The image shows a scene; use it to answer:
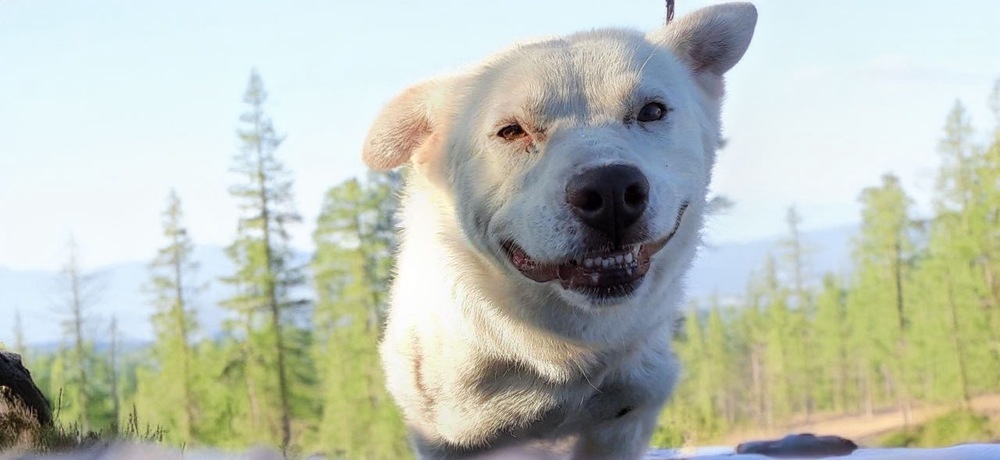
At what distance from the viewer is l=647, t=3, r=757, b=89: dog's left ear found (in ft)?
11.1

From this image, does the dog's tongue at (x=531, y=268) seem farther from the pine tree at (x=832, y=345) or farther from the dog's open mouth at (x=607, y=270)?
the pine tree at (x=832, y=345)

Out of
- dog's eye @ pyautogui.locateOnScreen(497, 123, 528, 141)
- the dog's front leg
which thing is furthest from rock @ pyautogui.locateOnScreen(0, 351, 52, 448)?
dog's eye @ pyautogui.locateOnScreen(497, 123, 528, 141)

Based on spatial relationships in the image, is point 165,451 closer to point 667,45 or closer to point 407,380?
point 407,380

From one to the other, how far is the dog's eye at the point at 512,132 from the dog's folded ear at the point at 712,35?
2.58ft

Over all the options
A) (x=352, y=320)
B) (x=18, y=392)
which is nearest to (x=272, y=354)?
(x=352, y=320)

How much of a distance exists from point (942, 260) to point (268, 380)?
496 inches

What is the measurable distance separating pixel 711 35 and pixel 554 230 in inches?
51.5

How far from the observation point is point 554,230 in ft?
8.47

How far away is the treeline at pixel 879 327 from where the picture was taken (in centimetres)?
1595

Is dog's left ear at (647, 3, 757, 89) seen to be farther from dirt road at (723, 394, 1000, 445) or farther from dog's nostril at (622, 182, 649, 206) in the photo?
dirt road at (723, 394, 1000, 445)

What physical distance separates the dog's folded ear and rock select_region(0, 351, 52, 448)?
3.25 m

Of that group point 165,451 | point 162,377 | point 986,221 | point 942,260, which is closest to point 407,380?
point 165,451

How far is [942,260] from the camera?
1705 cm

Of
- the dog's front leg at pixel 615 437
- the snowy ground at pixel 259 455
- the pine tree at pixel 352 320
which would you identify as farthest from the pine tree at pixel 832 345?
the dog's front leg at pixel 615 437
